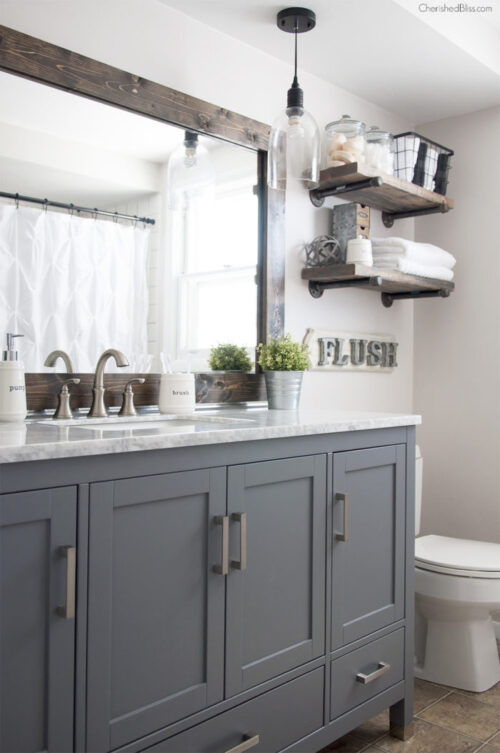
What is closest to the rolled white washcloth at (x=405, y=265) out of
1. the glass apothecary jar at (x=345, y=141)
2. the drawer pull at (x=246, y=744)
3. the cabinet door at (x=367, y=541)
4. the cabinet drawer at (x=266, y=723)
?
the glass apothecary jar at (x=345, y=141)

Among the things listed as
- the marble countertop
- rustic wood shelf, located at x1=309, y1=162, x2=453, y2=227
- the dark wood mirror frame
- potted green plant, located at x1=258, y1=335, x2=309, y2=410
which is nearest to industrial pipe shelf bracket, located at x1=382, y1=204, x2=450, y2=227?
rustic wood shelf, located at x1=309, y1=162, x2=453, y2=227

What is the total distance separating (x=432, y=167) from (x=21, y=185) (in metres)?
1.80

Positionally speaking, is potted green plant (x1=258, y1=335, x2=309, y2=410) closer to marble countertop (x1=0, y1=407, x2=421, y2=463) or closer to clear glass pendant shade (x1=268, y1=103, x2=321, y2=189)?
marble countertop (x1=0, y1=407, x2=421, y2=463)

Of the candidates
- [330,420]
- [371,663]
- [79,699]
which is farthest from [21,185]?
[371,663]

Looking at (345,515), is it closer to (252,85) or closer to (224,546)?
(224,546)

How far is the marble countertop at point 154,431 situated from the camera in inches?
48.7

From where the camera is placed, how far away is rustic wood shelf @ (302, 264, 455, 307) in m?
2.51

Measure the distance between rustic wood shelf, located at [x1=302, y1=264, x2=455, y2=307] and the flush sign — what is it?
18 centimetres

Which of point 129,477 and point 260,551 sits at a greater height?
point 129,477

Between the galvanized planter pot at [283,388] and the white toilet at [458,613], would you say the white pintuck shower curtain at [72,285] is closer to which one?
the galvanized planter pot at [283,388]

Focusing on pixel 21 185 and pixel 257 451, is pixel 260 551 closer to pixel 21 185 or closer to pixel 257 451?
pixel 257 451

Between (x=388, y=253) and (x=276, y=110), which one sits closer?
(x=276, y=110)

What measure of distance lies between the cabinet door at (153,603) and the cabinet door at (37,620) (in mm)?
55

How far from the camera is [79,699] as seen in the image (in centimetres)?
128
